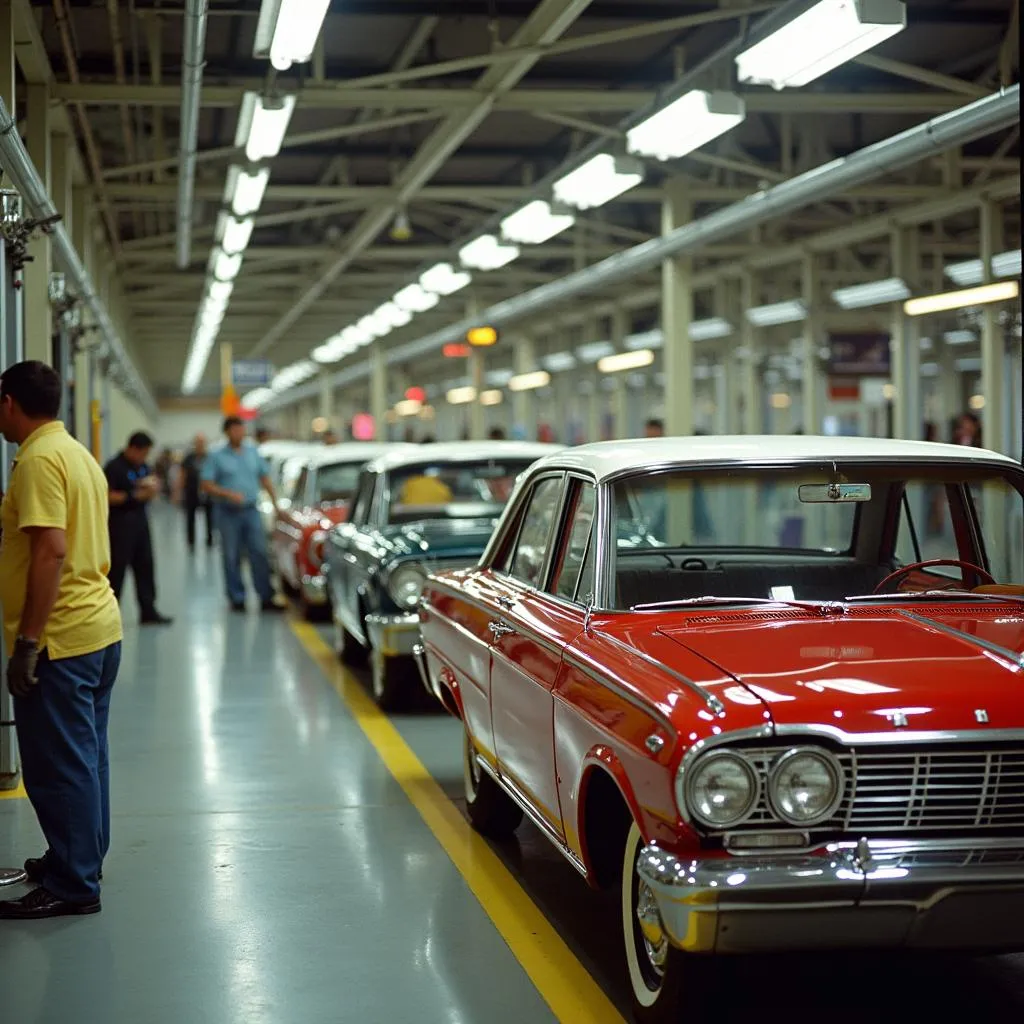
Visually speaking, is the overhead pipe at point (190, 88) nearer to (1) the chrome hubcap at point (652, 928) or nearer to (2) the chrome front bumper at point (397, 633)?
(2) the chrome front bumper at point (397, 633)

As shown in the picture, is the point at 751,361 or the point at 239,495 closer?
the point at 239,495

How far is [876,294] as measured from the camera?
1903cm

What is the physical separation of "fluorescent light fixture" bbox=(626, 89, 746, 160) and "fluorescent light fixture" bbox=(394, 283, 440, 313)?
10.9m

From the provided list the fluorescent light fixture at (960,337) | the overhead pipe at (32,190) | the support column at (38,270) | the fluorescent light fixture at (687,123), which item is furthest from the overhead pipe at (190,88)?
the fluorescent light fixture at (960,337)

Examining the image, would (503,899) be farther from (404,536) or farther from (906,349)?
(906,349)

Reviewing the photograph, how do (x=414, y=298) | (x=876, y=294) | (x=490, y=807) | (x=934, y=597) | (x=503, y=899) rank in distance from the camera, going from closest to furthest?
(x=934, y=597) < (x=503, y=899) < (x=490, y=807) < (x=876, y=294) < (x=414, y=298)

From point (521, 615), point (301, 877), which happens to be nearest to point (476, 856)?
point (301, 877)

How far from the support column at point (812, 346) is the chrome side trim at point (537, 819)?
16773 mm

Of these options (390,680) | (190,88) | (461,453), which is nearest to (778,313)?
(461,453)

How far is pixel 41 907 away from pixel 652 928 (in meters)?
2.34

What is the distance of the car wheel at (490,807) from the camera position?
245 inches

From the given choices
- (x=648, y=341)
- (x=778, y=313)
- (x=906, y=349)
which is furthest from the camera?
(x=648, y=341)

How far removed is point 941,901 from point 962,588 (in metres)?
1.93

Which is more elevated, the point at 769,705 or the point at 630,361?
the point at 630,361
